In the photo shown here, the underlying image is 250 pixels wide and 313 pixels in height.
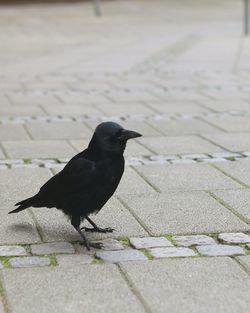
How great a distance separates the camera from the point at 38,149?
23.6ft

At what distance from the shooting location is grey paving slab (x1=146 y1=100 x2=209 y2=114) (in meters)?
9.23

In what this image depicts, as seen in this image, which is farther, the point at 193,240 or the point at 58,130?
the point at 58,130

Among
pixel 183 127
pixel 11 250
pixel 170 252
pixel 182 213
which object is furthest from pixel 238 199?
pixel 183 127

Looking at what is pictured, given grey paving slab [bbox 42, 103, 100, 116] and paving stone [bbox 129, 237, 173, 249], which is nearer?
paving stone [bbox 129, 237, 173, 249]

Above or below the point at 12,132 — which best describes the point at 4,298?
above

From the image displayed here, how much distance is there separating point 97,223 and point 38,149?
2.39 metres

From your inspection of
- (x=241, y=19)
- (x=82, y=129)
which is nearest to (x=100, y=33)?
(x=241, y=19)

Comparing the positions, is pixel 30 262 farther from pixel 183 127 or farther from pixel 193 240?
pixel 183 127

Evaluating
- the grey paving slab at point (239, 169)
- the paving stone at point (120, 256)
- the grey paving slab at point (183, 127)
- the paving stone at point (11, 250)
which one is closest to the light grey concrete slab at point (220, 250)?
the paving stone at point (120, 256)

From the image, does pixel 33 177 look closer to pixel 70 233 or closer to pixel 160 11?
pixel 70 233

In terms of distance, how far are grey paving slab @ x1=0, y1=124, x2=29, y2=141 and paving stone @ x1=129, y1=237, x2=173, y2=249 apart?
3383 millimetres

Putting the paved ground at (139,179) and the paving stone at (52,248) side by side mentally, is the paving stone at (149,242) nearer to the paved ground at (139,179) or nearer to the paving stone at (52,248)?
the paved ground at (139,179)

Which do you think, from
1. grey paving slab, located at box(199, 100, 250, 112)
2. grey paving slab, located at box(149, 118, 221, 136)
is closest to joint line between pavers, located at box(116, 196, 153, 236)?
grey paving slab, located at box(149, 118, 221, 136)

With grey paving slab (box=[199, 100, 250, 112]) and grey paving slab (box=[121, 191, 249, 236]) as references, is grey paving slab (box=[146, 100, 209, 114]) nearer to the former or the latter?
grey paving slab (box=[199, 100, 250, 112])
